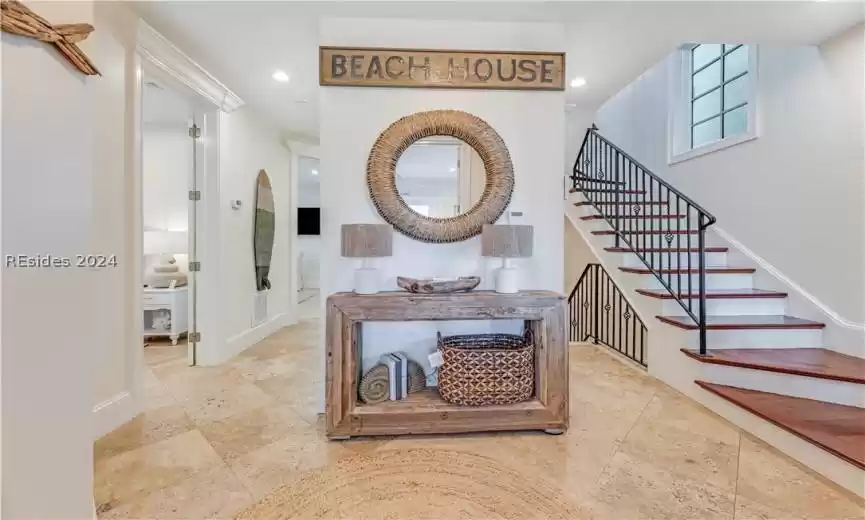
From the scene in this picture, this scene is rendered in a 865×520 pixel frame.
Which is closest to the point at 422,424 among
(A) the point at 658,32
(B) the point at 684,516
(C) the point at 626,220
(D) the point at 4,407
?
(B) the point at 684,516

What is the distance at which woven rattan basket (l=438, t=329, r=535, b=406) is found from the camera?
229 centimetres

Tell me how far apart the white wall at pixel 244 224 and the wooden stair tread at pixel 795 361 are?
13.0 feet

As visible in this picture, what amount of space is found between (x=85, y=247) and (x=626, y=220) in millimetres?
4618

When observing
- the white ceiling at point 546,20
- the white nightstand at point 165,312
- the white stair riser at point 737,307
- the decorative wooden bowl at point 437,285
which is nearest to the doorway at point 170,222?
the white nightstand at point 165,312

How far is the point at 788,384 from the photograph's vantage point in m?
2.42

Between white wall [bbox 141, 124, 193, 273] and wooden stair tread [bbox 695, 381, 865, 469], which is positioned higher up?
white wall [bbox 141, 124, 193, 273]

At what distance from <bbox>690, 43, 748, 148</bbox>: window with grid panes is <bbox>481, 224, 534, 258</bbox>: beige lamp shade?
9.62 feet

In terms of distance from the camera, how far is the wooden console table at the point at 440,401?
220cm

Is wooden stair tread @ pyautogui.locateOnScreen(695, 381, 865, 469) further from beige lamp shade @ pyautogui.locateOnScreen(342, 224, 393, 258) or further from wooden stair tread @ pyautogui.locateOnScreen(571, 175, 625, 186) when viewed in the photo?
wooden stair tread @ pyautogui.locateOnScreen(571, 175, 625, 186)

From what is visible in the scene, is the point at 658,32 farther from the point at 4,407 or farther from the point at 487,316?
the point at 4,407

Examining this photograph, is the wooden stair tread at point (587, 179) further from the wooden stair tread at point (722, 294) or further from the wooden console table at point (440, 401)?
the wooden console table at point (440, 401)

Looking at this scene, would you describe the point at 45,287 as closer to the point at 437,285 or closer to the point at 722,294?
the point at 437,285

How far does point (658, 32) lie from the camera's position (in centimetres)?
272

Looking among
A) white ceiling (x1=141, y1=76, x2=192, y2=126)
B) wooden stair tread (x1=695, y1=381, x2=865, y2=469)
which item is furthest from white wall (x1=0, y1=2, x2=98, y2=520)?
wooden stair tread (x1=695, y1=381, x2=865, y2=469)
